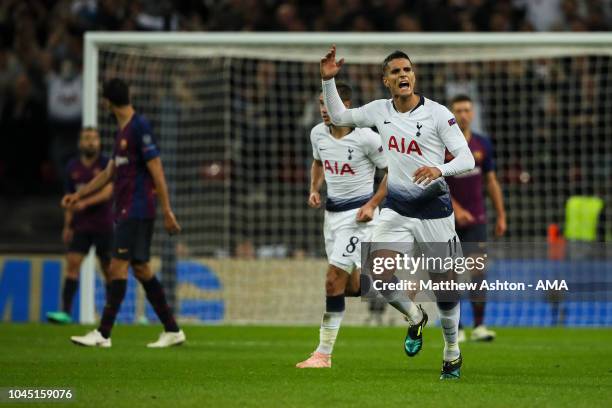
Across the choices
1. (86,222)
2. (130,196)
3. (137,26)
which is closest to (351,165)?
(130,196)

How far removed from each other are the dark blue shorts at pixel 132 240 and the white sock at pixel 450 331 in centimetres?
369

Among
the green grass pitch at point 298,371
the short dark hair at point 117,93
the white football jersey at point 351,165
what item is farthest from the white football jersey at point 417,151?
the short dark hair at point 117,93

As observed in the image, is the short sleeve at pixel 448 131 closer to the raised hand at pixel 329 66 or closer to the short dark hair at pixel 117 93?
the raised hand at pixel 329 66

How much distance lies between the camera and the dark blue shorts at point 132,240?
11.1 meters

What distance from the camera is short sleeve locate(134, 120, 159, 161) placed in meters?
11.0

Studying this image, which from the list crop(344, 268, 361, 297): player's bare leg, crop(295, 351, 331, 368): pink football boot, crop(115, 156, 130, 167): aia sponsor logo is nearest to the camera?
crop(295, 351, 331, 368): pink football boot

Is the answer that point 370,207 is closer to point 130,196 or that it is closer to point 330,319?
point 330,319

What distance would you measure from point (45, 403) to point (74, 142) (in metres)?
13.2

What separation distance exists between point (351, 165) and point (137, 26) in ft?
33.5

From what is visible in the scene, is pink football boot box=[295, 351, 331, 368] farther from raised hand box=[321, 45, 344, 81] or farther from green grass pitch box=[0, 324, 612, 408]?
raised hand box=[321, 45, 344, 81]

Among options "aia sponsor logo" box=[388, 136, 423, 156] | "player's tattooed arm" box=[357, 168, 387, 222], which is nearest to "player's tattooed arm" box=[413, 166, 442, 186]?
"aia sponsor logo" box=[388, 136, 423, 156]

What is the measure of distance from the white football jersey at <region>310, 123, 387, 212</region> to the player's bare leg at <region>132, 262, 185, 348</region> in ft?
6.67

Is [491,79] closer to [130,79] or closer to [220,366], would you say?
[130,79]

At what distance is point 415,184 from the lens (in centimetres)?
830
